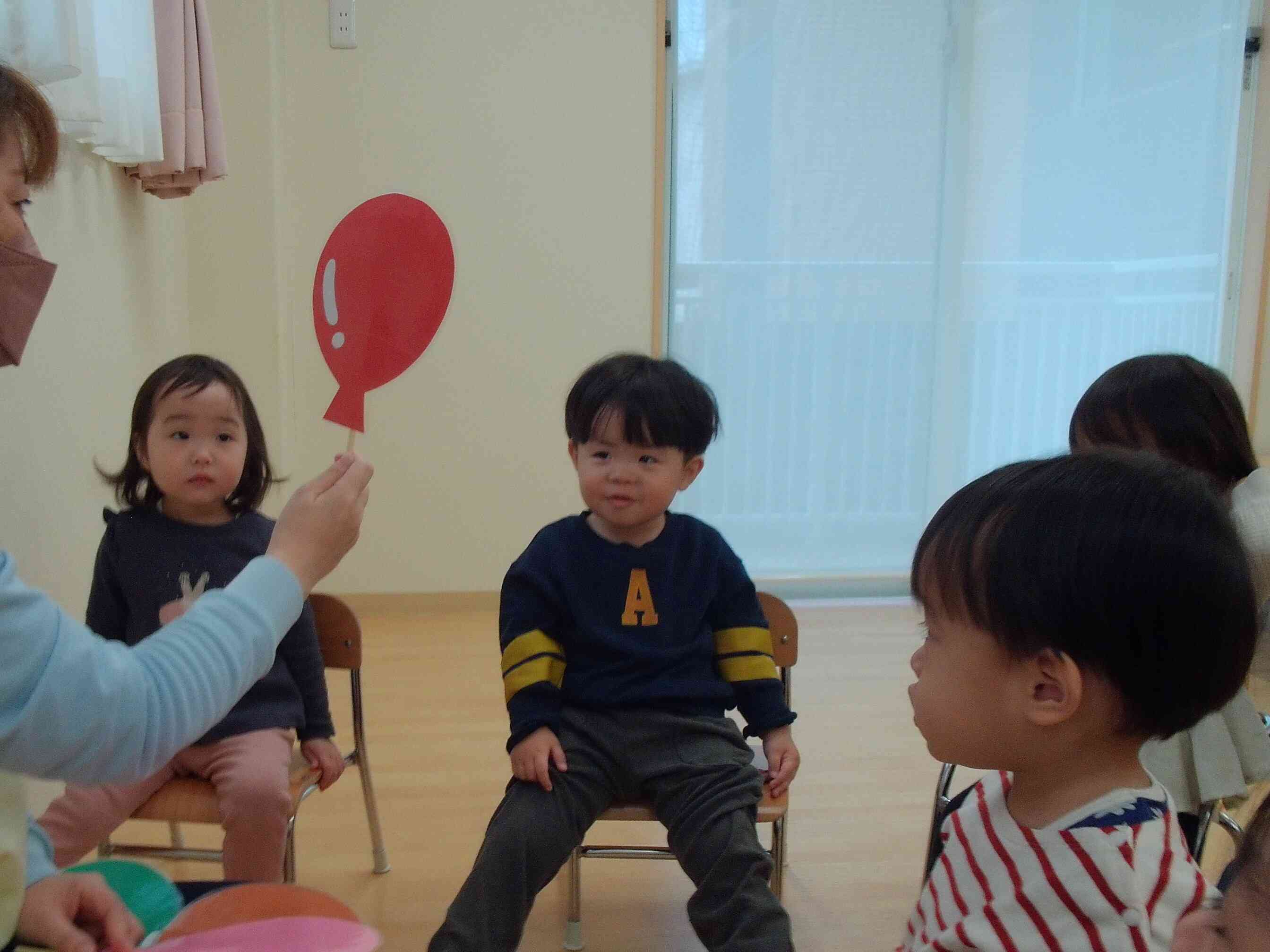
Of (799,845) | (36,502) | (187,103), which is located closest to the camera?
(36,502)

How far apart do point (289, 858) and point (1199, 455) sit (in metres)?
1.45

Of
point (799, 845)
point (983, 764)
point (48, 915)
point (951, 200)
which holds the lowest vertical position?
point (799, 845)

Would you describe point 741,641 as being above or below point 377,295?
below

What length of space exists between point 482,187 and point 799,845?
7.83ft

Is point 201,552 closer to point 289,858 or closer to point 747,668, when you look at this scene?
point 289,858

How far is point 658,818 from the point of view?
1.52 m

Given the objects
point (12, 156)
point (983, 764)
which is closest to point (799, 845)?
point (983, 764)

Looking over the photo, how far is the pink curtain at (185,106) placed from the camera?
2398mm

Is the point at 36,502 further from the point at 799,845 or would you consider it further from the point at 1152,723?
the point at 1152,723

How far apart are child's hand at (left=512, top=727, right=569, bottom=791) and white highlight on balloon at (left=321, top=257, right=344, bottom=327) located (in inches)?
26.4

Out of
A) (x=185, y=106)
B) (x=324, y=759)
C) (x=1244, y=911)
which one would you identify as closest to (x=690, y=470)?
(x=324, y=759)

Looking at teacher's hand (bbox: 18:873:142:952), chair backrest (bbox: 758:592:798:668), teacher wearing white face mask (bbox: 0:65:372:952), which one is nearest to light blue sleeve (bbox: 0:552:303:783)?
teacher wearing white face mask (bbox: 0:65:372:952)

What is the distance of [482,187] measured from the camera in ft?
11.6

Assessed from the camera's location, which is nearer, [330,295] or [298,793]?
[330,295]
